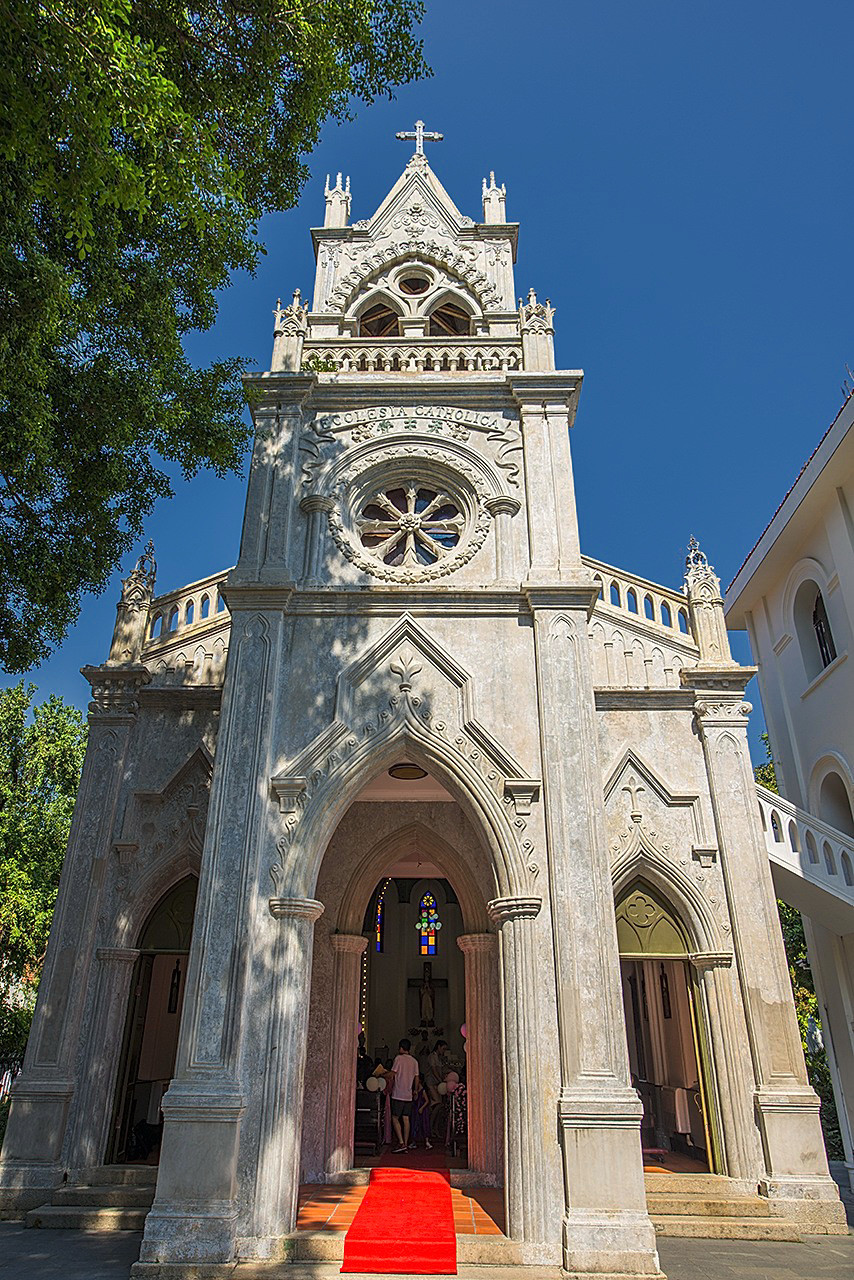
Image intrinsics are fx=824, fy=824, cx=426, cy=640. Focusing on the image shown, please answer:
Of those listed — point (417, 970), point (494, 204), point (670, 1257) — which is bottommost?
point (670, 1257)

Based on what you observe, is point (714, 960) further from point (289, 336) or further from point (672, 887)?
point (289, 336)

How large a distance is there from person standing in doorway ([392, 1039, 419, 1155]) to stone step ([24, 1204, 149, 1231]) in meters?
4.71

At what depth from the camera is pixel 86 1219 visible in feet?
32.5

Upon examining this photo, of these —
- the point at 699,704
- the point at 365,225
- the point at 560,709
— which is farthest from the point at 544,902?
the point at 365,225

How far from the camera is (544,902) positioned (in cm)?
947

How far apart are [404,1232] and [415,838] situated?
207 inches

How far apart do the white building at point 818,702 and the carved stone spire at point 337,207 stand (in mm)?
10911

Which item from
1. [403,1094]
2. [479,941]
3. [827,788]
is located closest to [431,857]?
[479,941]

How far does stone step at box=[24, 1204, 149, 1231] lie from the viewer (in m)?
9.84

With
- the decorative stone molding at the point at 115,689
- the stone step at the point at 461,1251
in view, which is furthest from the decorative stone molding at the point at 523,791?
the decorative stone molding at the point at 115,689

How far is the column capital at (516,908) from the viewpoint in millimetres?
9383

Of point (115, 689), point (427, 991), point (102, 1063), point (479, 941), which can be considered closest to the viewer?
point (102, 1063)

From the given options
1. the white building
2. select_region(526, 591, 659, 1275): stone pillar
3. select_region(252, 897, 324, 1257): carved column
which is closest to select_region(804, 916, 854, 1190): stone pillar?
the white building

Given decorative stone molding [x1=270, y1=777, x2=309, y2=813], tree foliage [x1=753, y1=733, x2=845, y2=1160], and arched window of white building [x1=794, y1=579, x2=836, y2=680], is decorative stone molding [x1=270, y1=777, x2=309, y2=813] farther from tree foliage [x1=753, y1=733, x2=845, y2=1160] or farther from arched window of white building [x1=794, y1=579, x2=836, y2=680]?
arched window of white building [x1=794, y1=579, x2=836, y2=680]
